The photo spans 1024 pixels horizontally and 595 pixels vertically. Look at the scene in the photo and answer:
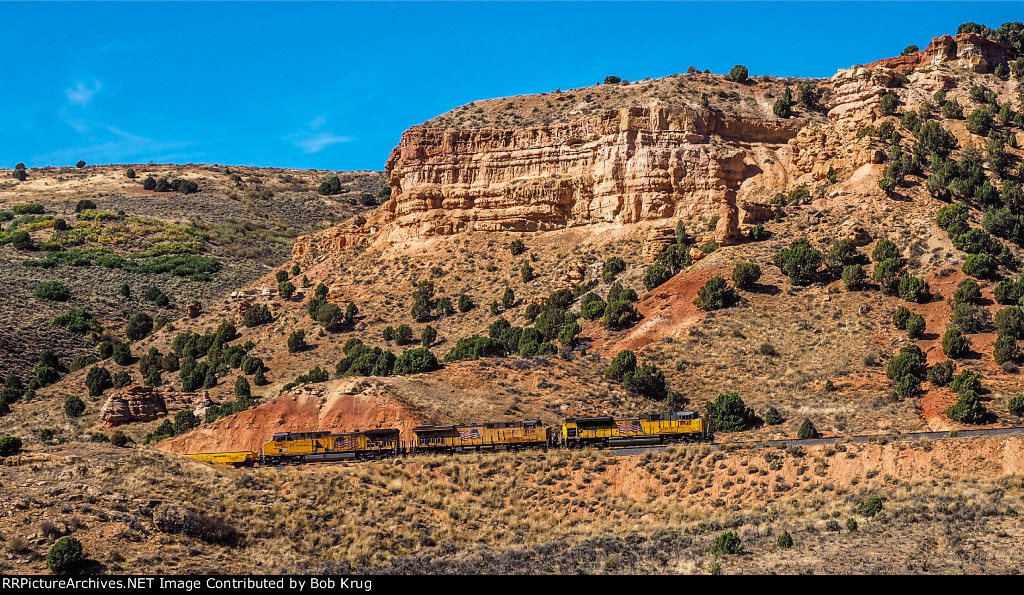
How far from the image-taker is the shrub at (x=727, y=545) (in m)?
29.2

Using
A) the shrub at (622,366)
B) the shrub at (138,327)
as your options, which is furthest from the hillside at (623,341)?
the shrub at (138,327)

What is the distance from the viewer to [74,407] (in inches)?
2309

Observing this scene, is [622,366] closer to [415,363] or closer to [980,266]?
[415,363]

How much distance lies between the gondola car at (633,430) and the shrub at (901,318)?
15508mm

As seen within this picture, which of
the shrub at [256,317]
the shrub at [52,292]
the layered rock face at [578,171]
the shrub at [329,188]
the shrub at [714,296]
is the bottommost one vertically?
the shrub at [714,296]

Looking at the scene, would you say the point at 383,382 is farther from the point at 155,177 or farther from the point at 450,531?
the point at 155,177

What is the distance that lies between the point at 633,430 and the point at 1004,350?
1861 centimetres

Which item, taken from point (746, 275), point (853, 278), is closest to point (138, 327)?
point (746, 275)

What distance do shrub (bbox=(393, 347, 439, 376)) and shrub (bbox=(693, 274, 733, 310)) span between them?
586 inches

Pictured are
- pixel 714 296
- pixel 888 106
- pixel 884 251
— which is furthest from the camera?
pixel 888 106

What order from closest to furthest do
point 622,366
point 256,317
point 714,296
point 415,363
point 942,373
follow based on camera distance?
point 942,373, point 622,366, point 415,363, point 714,296, point 256,317

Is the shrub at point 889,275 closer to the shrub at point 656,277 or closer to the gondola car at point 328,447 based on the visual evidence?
the shrub at point 656,277

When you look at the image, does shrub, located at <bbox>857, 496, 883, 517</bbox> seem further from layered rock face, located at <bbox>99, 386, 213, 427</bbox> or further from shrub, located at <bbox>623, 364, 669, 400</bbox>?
layered rock face, located at <bbox>99, 386, 213, 427</bbox>

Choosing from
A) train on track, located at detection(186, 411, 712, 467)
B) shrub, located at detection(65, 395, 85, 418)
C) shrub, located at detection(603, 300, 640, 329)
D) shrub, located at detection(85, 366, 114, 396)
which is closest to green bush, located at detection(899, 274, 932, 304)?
shrub, located at detection(603, 300, 640, 329)
